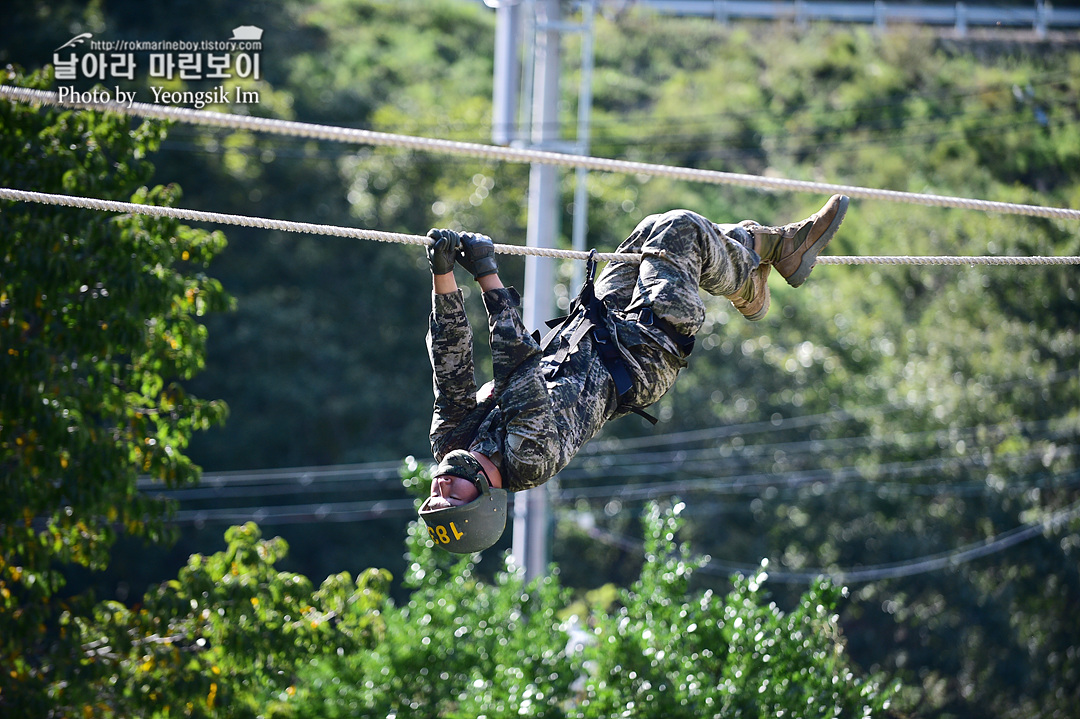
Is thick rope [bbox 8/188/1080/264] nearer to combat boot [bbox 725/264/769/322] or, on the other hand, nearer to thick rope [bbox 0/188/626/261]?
thick rope [bbox 0/188/626/261]

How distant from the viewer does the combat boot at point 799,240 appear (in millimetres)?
4738

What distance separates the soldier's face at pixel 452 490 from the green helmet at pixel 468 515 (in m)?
0.01

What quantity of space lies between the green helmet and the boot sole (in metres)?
1.67

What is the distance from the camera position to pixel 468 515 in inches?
149

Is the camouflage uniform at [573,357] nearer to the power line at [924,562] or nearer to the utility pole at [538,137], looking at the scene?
the utility pole at [538,137]

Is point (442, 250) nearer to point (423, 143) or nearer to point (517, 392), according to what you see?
point (423, 143)

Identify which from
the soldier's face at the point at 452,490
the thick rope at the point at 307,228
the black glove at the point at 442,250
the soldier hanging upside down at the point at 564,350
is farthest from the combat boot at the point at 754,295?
the soldier's face at the point at 452,490

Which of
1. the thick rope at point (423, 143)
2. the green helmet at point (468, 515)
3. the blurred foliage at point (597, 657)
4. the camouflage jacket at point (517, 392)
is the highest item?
the thick rope at point (423, 143)

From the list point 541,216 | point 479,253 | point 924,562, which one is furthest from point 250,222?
point 924,562

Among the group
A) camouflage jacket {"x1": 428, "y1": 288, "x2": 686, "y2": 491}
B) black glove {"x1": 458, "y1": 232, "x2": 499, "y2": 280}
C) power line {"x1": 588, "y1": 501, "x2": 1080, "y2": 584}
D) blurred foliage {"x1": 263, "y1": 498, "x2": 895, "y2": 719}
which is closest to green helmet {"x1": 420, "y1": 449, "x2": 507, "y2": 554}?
camouflage jacket {"x1": 428, "y1": 288, "x2": 686, "y2": 491}

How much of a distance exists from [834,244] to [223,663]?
53.8 ft

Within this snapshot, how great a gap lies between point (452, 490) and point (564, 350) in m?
0.74

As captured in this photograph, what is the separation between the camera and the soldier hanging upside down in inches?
154

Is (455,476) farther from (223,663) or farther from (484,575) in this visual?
(484,575)
